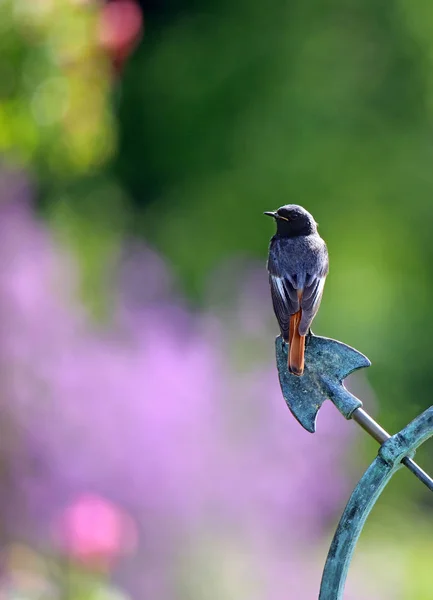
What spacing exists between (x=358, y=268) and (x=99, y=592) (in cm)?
503

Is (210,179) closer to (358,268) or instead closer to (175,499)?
(358,268)

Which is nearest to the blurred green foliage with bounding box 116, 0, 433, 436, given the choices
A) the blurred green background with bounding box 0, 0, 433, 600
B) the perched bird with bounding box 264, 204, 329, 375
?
the blurred green background with bounding box 0, 0, 433, 600

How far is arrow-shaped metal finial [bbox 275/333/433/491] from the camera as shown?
1.15 meters

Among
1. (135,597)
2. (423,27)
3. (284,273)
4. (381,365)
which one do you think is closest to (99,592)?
(135,597)

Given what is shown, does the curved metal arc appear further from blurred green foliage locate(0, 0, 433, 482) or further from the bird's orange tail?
blurred green foliage locate(0, 0, 433, 482)

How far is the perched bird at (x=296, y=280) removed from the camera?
1.35m

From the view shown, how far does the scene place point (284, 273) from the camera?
1.47m

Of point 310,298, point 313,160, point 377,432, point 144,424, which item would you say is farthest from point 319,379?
point 313,160

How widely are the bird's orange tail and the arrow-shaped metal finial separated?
1cm

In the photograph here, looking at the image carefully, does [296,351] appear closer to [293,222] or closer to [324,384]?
[324,384]

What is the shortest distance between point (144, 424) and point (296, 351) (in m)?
2.97

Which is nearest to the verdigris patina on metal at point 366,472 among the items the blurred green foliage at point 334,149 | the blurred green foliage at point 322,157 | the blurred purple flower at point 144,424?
the blurred purple flower at point 144,424

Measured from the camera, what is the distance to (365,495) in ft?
3.75

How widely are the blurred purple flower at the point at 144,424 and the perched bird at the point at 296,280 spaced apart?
2.55 metres
